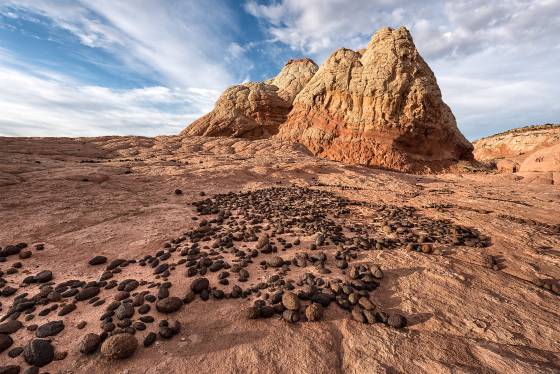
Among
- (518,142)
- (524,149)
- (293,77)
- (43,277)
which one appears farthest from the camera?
(518,142)

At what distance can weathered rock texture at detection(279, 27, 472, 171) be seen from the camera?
2202 cm

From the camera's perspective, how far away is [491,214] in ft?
24.5

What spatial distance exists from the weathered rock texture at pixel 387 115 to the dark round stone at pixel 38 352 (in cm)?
2176

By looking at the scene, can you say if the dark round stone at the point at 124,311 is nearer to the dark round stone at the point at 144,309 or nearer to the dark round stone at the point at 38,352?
the dark round stone at the point at 144,309

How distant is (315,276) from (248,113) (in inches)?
993

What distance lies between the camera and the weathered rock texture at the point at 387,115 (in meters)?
22.0

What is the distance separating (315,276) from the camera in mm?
3855

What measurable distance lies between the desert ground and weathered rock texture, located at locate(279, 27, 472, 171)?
13.0m

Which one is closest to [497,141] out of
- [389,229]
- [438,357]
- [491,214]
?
[491,214]

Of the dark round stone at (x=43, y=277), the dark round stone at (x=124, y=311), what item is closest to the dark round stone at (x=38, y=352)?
the dark round stone at (x=124, y=311)

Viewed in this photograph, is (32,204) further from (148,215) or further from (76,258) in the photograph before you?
(76,258)

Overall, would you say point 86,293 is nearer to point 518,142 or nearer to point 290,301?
point 290,301

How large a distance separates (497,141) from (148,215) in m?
59.0

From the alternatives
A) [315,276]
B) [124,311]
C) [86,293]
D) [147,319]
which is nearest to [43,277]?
[86,293]
